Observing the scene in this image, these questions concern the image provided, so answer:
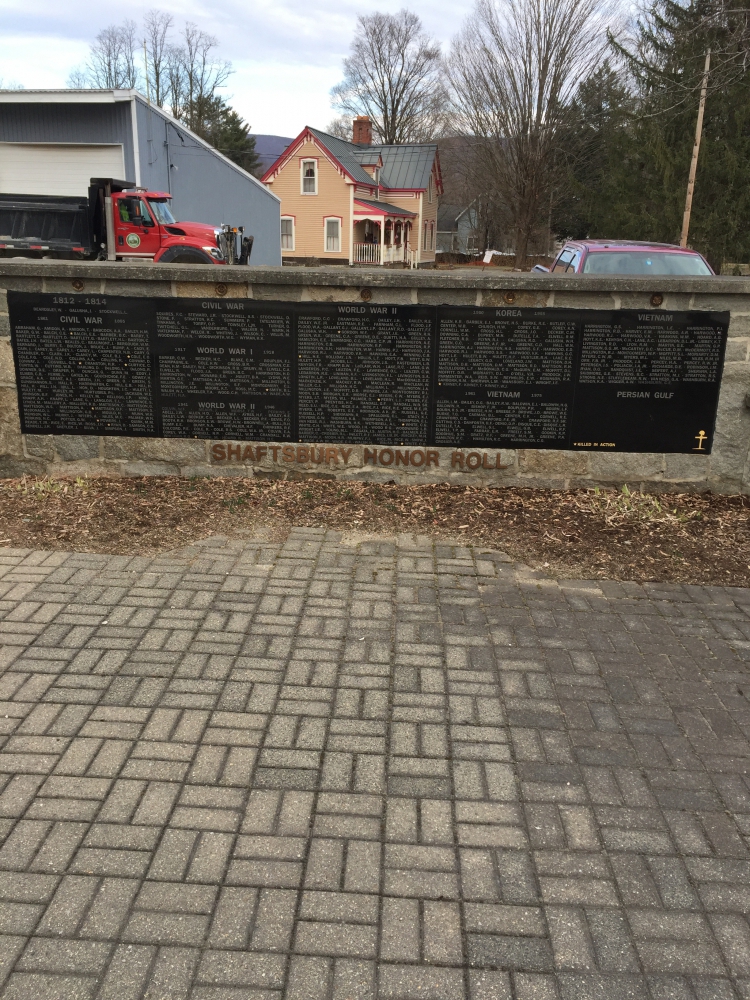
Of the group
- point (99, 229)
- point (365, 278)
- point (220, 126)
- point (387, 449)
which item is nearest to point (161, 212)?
point (99, 229)

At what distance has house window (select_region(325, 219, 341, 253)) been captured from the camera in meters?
45.3

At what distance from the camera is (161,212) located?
68.6ft

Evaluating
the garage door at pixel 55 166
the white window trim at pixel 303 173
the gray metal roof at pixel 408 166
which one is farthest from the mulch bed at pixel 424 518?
the gray metal roof at pixel 408 166

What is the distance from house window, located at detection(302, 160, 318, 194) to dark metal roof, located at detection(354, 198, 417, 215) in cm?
246

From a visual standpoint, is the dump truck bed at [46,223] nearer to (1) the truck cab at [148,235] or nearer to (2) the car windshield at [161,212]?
(1) the truck cab at [148,235]

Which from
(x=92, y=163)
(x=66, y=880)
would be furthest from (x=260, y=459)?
(x=92, y=163)

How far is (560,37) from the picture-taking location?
3419cm

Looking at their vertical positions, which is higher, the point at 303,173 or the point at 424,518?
the point at 303,173

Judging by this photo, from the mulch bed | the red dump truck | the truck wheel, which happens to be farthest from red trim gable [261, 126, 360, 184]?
the mulch bed

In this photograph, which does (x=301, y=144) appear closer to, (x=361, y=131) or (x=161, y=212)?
(x=361, y=131)

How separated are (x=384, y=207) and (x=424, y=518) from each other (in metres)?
44.0

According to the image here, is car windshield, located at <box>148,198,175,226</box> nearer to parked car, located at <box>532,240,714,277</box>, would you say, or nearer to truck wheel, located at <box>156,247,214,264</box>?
truck wheel, located at <box>156,247,214,264</box>

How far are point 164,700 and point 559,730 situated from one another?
1.89m

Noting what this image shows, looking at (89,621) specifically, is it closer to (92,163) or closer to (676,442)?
(676,442)
